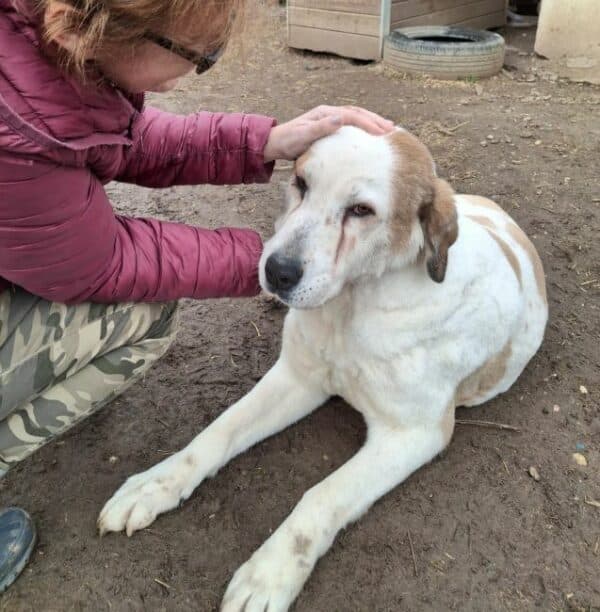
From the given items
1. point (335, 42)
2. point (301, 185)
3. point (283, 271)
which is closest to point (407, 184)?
point (301, 185)

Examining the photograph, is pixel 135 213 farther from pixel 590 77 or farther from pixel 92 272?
pixel 590 77

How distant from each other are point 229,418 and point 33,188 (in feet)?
3.93

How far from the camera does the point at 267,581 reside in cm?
202

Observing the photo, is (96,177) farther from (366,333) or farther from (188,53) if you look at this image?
(366,333)

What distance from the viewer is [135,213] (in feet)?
13.8

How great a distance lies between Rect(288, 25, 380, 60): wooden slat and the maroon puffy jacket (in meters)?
5.05

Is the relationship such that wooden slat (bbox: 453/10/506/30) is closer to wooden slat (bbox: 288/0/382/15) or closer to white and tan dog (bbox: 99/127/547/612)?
wooden slat (bbox: 288/0/382/15)

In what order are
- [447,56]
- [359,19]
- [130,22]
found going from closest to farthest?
1. [130,22]
2. [447,56]
3. [359,19]

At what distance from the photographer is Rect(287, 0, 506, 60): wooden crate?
22.6ft

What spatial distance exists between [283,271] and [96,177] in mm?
668

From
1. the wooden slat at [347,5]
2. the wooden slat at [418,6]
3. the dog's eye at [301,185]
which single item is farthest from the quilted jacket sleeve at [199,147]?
the wooden slat at [418,6]

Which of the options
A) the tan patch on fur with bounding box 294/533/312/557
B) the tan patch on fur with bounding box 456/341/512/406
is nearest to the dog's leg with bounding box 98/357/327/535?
the tan patch on fur with bounding box 294/533/312/557

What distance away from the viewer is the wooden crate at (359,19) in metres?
6.89

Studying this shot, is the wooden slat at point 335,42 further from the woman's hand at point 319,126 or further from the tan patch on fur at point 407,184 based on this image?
the tan patch on fur at point 407,184
